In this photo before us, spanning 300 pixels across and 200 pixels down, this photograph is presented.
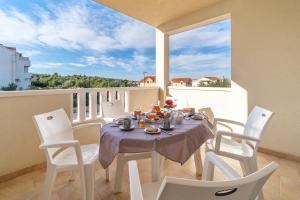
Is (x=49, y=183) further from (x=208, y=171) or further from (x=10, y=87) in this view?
(x=10, y=87)

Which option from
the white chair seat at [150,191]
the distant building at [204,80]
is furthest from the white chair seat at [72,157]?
the distant building at [204,80]

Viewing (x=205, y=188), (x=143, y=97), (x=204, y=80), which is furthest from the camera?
(x=143, y=97)

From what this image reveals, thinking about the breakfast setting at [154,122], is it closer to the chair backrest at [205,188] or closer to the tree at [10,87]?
the chair backrest at [205,188]

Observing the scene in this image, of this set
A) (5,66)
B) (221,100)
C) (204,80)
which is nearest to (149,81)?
(204,80)

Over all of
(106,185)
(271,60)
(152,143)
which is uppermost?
(271,60)

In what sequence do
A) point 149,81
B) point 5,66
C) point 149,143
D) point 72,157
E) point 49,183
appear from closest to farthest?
point 149,143 → point 49,183 → point 72,157 → point 5,66 → point 149,81

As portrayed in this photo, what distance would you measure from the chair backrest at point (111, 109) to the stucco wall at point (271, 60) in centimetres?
202

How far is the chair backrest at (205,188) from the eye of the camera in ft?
1.78

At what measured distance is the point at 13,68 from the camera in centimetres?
246

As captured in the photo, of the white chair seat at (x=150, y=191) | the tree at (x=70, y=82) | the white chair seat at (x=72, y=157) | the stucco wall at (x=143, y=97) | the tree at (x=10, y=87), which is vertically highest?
the tree at (x=70, y=82)

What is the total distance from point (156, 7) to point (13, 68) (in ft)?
8.32

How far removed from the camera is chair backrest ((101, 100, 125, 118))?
8.32 ft

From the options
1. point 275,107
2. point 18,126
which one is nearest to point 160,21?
point 275,107

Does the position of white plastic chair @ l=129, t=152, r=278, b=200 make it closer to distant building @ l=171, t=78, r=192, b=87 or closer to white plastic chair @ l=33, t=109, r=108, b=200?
white plastic chair @ l=33, t=109, r=108, b=200
